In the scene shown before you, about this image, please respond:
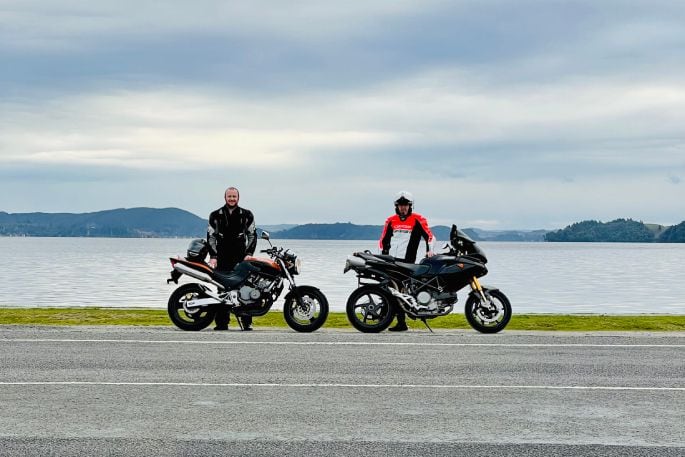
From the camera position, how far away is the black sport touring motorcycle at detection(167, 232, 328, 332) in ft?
48.1

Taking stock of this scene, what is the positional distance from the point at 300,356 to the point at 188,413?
3.80m

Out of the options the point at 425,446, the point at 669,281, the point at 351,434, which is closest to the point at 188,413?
the point at 351,434

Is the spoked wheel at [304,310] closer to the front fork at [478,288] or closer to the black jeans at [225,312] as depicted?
the black jeans at [225,312]

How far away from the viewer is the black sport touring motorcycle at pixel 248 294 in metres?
14.6

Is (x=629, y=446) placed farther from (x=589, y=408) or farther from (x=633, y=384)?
(x=633, y=384)

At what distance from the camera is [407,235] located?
49.0 feet

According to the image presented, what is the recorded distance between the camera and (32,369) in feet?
33.2

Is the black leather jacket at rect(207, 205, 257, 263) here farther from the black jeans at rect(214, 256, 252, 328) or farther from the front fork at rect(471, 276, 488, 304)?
the front fork at rect(471, 276, 488, 304)

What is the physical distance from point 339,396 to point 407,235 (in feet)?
21.7

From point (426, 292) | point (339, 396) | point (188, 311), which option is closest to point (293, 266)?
point (188, 311)

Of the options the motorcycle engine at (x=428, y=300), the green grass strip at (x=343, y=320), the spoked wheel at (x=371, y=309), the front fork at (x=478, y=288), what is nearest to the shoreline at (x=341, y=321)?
the green grass strip at (x=343, y=320)

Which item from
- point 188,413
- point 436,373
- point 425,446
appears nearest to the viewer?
point 425,446

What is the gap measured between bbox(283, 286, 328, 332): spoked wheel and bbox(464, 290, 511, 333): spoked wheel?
227cm

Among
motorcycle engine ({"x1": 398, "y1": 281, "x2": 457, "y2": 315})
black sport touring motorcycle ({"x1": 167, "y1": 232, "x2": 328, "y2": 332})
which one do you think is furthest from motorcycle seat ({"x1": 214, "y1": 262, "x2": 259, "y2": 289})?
motorcycle engine ({"x1": 398, "y1": 281, "x2": 457, "y2": 315})
